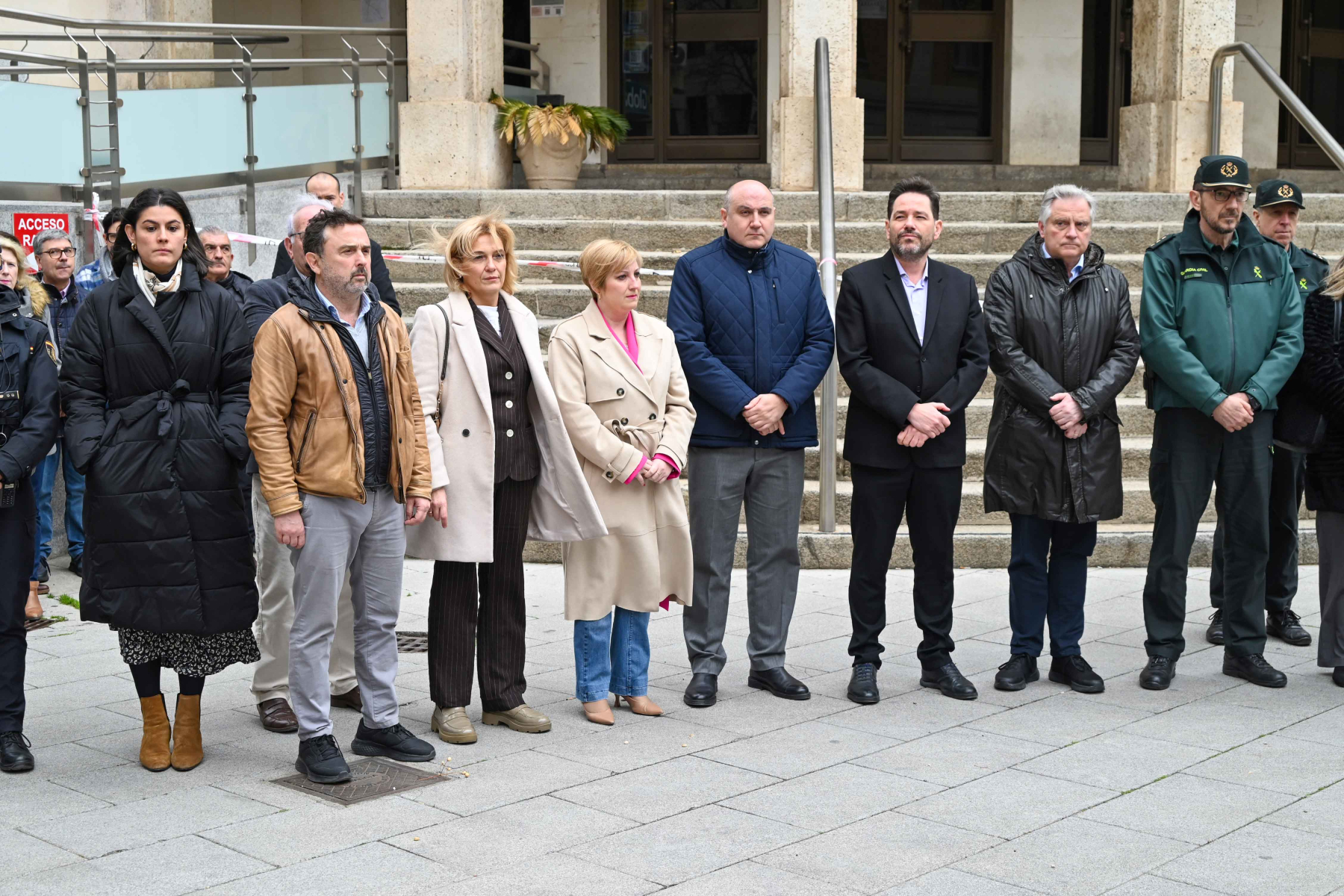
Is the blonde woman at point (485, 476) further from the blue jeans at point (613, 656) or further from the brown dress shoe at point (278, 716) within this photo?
the brown dress shoe at point (278, 716)

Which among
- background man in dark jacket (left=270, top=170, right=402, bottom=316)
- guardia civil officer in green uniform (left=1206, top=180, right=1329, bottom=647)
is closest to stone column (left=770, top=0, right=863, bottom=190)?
guardia civil officer in green uniform (left=1206, top=180, right=1329, bottom=647)

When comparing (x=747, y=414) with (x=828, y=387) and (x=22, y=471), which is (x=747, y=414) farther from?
(x=22, y=471)

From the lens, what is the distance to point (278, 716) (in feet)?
19.1

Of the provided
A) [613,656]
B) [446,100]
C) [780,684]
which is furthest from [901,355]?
[446,100]

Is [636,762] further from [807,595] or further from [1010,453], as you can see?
[807,595]

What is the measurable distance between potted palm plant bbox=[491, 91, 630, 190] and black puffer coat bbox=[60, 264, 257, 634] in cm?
816

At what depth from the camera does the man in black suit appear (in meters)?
6.17

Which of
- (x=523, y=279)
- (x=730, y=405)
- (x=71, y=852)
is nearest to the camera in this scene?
(x=71, y=852)

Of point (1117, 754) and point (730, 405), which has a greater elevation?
point (730, 405)

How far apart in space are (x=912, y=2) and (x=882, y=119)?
49.4 inches

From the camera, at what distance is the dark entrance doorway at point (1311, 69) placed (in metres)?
17.2

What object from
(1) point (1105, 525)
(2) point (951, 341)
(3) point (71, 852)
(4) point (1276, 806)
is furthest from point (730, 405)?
(1) point (1105, 525)

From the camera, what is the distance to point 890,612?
25.2 ft

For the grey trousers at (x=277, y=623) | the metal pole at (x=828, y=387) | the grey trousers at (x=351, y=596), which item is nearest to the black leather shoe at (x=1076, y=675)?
the metal pole at (x=828, y=387)
